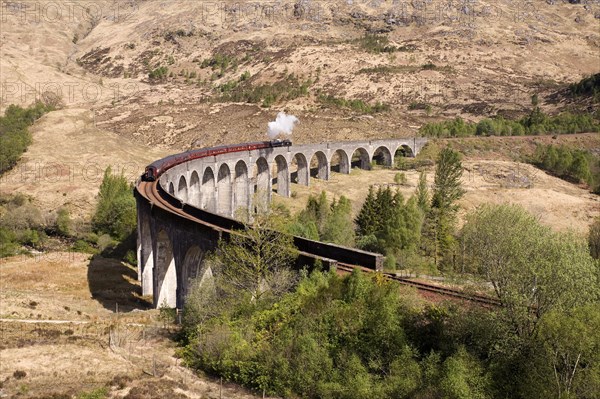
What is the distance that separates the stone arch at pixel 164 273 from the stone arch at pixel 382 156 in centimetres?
6245

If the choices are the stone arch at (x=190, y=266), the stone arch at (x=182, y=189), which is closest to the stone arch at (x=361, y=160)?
the stone arch at (x=182, y=189)

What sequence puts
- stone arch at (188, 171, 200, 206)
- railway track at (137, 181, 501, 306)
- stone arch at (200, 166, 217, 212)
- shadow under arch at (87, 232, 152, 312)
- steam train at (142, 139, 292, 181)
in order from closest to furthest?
railway track at (137, 181, 501, 306), shadow under arch at (87, 232, 152, 312), steam train at (142, 139, 292, 181), stone arch at (188, 171, 200, 206), stone arch at (200, 166, 217, 212)

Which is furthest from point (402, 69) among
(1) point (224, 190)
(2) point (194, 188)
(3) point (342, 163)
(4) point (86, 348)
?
(4) point (86, 348)

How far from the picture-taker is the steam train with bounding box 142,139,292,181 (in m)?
55.7

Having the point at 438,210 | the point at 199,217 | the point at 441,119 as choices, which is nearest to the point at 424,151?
the point at 441,119

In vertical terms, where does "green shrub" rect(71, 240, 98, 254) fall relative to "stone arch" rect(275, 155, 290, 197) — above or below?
Result: below

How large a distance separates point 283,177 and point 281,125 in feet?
109

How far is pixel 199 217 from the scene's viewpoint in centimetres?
4212

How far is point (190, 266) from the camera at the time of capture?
39.3 m

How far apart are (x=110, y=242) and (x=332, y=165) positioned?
4893 centimetres

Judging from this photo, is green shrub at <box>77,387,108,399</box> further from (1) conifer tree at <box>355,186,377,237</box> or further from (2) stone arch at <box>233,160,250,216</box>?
(2) stone arch at <box>233,160,250,216</box>

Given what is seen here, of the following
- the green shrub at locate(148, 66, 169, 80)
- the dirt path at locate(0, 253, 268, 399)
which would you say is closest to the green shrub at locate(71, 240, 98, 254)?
the dirt path at locate(0, 253, 268, 399)

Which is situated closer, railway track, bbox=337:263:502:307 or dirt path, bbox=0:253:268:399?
railway track, bbox=337:263:502:307

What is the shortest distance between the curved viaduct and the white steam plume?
13.2 meters
